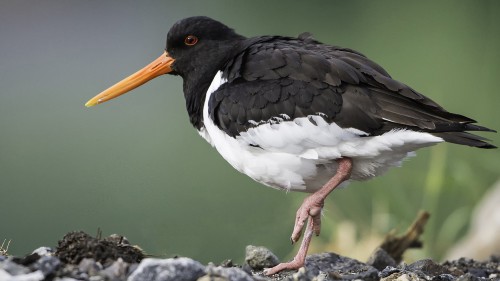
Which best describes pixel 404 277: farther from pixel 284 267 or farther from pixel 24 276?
pixel 24 276

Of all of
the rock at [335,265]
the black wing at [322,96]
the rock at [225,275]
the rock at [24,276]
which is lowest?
the rock at [335,265]

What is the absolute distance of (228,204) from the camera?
10070 mm

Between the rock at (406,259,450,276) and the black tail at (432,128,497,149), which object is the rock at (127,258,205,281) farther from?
the rock at (406,259,450,276)

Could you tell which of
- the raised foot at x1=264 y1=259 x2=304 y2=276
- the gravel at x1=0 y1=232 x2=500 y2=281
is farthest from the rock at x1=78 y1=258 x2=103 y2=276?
the raised foot at x1=264 y1=259 x2=304 y2=276

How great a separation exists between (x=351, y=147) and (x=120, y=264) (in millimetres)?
1482

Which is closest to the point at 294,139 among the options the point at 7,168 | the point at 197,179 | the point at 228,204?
the point at 228,204

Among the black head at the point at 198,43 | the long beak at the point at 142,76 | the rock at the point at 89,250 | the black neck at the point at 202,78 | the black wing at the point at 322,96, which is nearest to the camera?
the rock at the point at 89,250

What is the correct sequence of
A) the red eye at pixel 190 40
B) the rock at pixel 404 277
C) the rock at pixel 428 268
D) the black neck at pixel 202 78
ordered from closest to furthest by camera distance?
the rock at pixel 404 277 < the rock at pixel 428 268 < the black neck at pixel 202 78 < the red eye at pixel 190 40

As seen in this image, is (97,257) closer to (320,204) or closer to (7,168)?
(320,204)

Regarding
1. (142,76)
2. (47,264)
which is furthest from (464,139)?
(142,76)

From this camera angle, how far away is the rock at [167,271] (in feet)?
12.0

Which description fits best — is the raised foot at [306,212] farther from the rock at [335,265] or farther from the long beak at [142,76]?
the long beak at [142,76]

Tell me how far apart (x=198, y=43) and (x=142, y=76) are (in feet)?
1.71

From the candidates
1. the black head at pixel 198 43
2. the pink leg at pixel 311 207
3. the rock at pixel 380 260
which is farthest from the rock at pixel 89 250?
the black head at pixel 198 43
